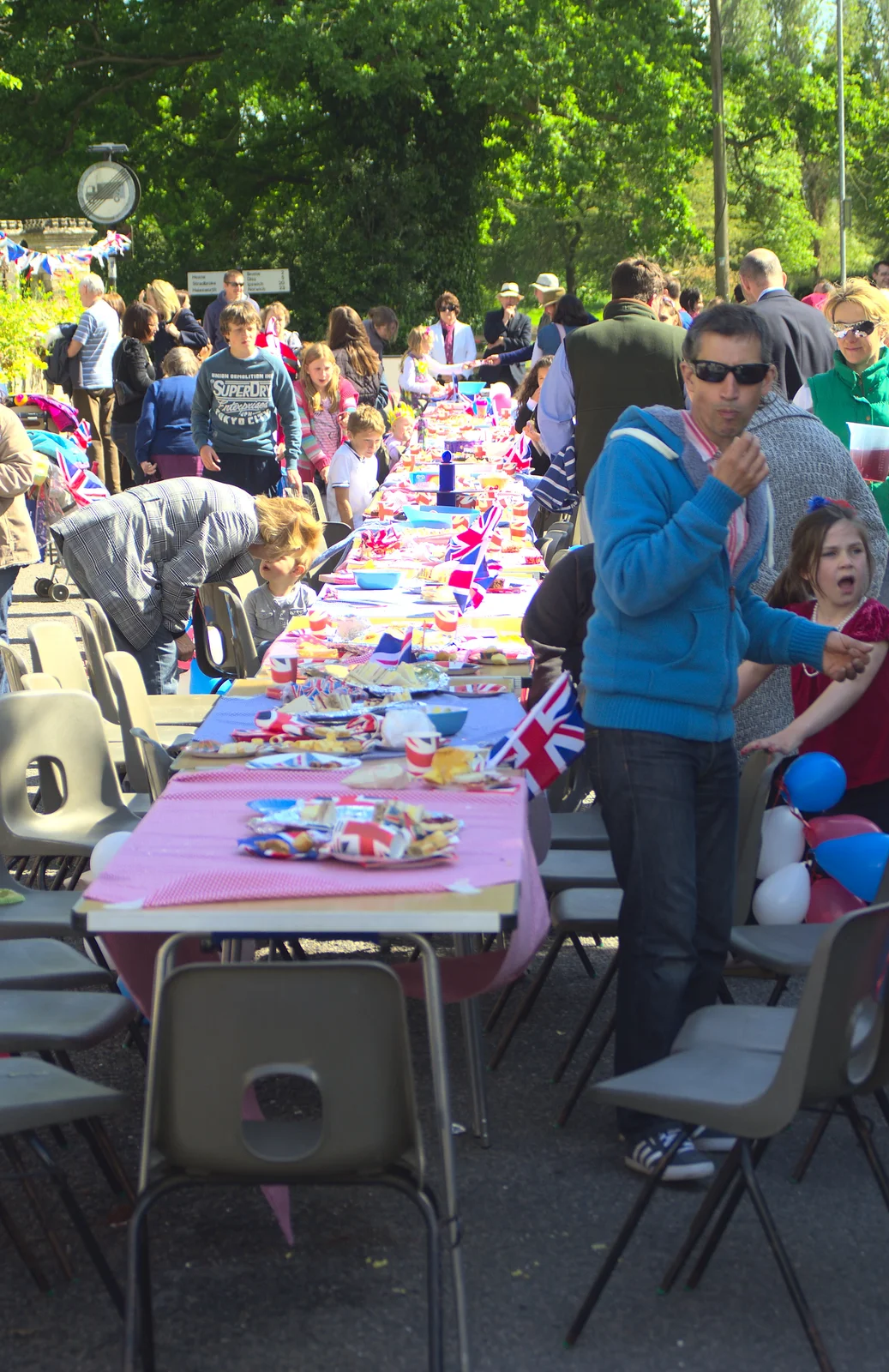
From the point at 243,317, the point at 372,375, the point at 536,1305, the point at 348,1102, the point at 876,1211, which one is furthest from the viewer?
the point at 372,375

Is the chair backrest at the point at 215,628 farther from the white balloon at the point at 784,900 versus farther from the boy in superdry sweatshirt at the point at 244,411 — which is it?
the white balloon at the point at 784,900

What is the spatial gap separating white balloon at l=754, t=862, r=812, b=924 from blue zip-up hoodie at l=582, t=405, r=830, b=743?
669 millimetres

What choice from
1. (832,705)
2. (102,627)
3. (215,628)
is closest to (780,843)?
(832,705)

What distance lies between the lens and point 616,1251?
2.68 m

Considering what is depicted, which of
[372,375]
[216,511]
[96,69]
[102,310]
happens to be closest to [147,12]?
[96,69]

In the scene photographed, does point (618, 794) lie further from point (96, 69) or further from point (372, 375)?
point (96, 69)

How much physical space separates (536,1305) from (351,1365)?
36cm

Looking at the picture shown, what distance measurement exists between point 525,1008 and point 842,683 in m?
1.11

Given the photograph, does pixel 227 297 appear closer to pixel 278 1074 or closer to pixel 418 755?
pixel 418 755

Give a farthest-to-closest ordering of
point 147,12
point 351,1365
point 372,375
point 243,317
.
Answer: point 147,12 < point 372,375 < point 243,317 < point 351,1365

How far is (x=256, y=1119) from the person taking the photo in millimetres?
2693

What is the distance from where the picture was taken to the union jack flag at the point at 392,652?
177 inches

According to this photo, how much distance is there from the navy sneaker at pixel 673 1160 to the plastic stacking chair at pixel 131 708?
1982 mm

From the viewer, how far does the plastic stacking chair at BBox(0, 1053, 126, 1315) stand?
2607 mm
